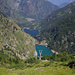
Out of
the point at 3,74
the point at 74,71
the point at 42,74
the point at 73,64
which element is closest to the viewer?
the point at 3,74

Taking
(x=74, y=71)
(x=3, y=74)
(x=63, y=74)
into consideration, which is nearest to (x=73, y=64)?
(x=74, y=71)

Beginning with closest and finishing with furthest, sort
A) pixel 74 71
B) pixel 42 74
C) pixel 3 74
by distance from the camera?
pixel 3 74 < pixel 42 74 < pixel 74 71

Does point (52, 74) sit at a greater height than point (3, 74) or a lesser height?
lesser

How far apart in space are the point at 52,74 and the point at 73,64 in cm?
1131

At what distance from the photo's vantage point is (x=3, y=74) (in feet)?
78.2

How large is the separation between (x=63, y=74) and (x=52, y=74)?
11.9 feet

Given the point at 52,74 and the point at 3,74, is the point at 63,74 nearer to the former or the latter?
the point at 52,74

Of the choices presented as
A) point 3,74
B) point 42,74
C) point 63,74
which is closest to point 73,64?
point 63,74

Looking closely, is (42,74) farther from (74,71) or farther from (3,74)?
(3,74)

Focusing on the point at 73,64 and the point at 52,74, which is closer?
the point at 52,74

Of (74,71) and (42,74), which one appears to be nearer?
(42,74)

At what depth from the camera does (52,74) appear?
133 feet

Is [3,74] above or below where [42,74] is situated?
above

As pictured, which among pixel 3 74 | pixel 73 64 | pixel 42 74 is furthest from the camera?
pixel 73 64
